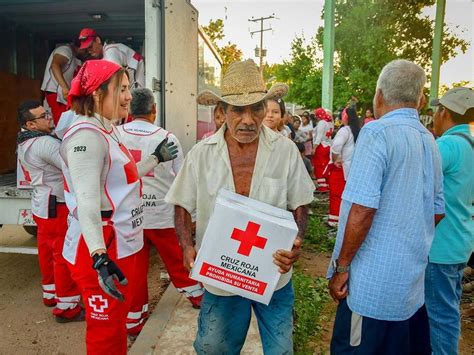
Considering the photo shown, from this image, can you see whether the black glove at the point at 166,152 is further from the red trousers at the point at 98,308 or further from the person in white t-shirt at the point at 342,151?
the person in white t-shirt at the point at 342,151

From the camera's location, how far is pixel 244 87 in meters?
1.97

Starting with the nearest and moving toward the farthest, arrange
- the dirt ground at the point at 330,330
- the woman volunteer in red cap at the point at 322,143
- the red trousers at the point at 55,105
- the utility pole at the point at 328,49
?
the dirt ground at the point at 330,330 → the red trousers at the point at 55,105 → the woman volunteer in red cap at the point at 322,143 → the utility pole at the point at 328,49

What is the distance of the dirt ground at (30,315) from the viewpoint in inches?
126

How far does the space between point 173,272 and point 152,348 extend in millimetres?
684

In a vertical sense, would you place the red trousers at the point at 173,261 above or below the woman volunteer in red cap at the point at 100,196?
below

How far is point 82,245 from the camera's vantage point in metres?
2.12

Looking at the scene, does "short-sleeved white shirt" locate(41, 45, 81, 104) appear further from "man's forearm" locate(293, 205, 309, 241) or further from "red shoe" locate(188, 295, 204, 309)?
"man's forearm" locate(293, 205, 309, 241)

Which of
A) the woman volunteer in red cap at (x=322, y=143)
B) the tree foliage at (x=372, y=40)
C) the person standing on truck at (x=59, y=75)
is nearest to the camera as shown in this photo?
the person standing on truck at (x=59, y=75)

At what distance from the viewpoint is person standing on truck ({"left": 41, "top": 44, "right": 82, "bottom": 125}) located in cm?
518

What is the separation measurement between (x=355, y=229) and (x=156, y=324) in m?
2.11

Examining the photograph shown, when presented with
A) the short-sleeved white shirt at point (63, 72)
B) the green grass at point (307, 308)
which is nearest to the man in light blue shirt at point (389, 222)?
the green grass at point (307, 308)

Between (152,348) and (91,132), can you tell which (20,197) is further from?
(91,132)

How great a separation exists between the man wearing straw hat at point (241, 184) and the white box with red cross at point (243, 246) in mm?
170

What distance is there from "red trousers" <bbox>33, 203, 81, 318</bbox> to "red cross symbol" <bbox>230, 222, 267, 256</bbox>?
2248mm
